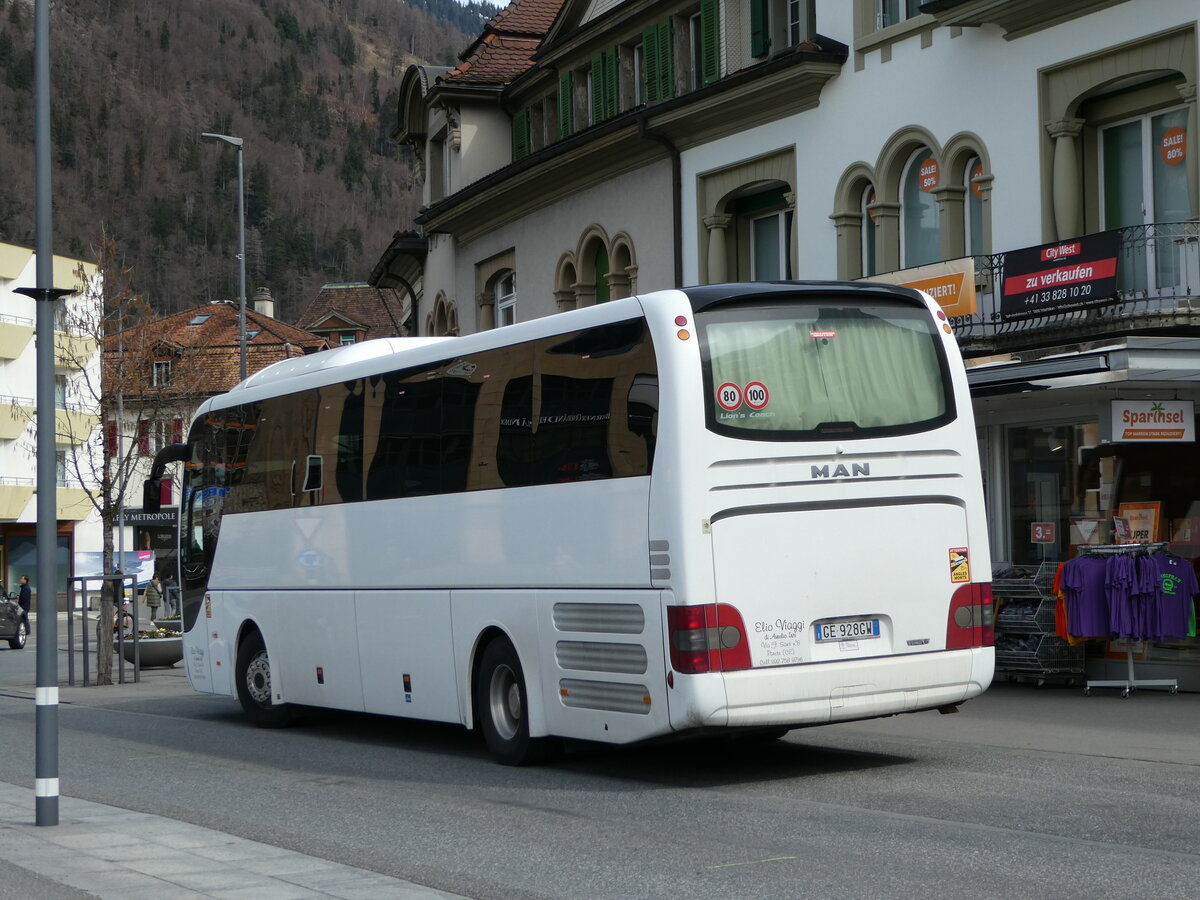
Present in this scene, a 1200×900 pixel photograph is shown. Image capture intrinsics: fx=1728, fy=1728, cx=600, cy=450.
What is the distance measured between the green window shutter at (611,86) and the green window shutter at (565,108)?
1.44m

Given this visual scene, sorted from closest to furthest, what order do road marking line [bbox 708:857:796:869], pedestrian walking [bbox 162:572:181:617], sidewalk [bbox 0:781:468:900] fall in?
sidewalk [bbox 0:781:468:900] → road marking line [bbox 708:857:796:869] → pedestrian walking [bbox 162:572:181:617]

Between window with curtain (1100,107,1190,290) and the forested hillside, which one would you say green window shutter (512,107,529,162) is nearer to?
window with curtain (1100,107,1190,290)

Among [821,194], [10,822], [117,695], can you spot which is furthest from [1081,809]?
[117,695]

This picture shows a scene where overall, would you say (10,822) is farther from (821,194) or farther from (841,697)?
(821,194)

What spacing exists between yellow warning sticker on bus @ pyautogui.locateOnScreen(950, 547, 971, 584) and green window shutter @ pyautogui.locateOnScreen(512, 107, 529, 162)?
23281mm

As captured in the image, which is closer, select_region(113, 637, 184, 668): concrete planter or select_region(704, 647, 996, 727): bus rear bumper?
select_region(704, 647, 996, 727): bus rear bumper

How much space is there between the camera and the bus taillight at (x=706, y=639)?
1072 centimetres

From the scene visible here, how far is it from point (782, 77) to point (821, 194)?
1.67 metres


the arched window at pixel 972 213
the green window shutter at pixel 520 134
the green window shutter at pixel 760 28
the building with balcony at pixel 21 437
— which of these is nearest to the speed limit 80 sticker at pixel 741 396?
the arched window at pixel 972 213

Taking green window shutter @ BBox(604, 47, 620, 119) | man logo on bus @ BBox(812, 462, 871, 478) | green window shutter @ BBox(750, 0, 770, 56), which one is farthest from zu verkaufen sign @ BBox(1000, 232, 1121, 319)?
green window shutter @ BBox(604, 47, 620, 119)

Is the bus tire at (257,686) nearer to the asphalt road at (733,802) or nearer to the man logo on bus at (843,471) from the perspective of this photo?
the asphalt road at (733,802)

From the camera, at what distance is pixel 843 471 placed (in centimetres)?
1135

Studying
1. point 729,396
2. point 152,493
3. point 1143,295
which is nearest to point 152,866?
point 729,396

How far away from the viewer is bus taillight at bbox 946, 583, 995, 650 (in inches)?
458
